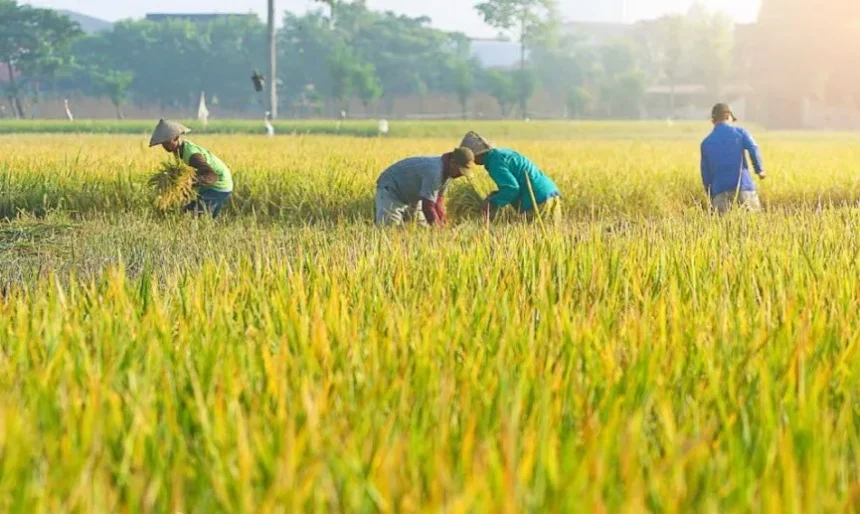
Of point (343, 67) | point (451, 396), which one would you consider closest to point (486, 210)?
point (451, 396)

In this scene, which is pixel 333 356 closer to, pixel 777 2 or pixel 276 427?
pixel 276 427

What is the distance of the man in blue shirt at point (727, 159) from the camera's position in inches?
301

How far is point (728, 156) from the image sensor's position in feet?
25.2

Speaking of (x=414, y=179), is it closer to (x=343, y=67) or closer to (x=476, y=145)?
(x=476, y=145)

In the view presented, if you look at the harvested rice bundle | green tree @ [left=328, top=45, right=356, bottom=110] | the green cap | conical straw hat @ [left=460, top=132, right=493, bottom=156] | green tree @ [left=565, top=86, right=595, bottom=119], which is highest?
green tree @ [left=328, top=45, right=356, bottom=110]

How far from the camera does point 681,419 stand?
1.76 m

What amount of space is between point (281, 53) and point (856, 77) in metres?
33.1

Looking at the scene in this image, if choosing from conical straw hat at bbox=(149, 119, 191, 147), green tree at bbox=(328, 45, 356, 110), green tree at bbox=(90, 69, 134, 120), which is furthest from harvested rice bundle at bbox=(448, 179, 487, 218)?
green tree at bbox=(90, 69, 134, 120)

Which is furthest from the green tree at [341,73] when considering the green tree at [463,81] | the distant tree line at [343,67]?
the green tree at [463,81]

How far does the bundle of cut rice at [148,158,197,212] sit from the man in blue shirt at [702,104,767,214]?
3667 millimetres

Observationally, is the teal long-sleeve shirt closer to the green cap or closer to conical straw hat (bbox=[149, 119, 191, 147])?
the green cap

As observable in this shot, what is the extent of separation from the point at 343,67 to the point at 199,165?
166ft

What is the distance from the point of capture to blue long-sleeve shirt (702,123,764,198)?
7.64 m

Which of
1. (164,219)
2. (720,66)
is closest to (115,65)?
(720,66)
